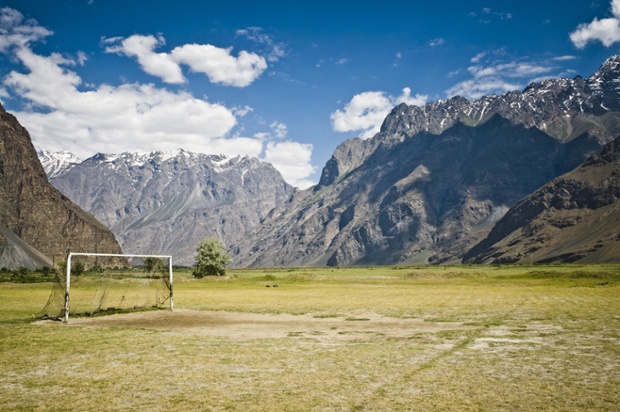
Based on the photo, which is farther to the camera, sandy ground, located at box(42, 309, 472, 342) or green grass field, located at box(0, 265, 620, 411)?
sandy ground, located at box(42, 309, 472, 342)

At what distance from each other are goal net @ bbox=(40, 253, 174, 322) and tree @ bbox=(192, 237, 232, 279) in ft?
226

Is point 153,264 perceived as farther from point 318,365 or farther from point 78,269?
point 318,365

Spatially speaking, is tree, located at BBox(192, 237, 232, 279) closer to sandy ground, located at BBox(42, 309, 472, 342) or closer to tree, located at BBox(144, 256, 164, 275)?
tree, located at BBox(144, 256, 164, 275)

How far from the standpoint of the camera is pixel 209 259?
118m

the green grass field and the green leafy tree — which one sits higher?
the green leafy tree

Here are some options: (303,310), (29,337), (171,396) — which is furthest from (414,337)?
(29,337)

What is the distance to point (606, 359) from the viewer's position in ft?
53.7

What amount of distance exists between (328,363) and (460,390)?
547cm

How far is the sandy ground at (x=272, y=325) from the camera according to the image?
2491cm

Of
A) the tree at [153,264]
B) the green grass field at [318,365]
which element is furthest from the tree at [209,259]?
the green grass field at [318,365]

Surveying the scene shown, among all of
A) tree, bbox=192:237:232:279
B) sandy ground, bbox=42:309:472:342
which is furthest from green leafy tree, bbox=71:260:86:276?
tree, bbox=192:237:232:279

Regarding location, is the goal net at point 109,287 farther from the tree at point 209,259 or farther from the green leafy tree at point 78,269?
the tree at point 209,259

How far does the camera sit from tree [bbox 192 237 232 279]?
117750 mm

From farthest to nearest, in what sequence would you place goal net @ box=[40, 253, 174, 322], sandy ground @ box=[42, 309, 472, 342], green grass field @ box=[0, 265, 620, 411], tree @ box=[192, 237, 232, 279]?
tree @ box=[192, 237, 232, 279], goal net @ box=[40, 253, 174, 322], sandy ground @ box=[42, 309, 472, 342], green grass field @ box=[0, 265, 620, 411]
